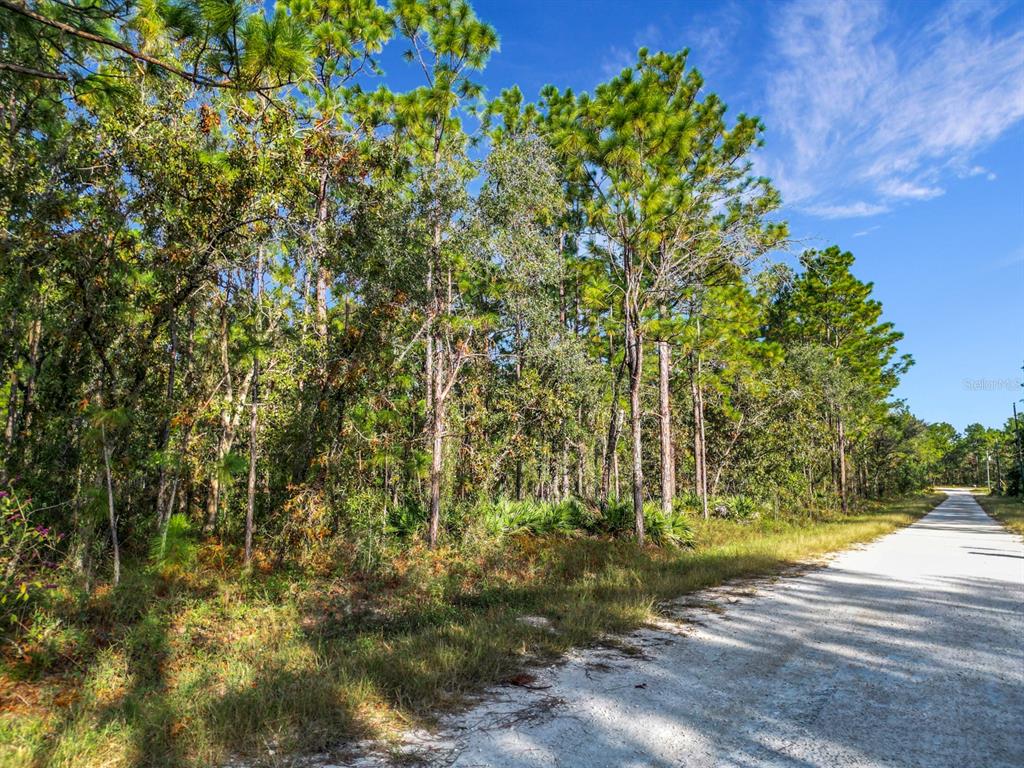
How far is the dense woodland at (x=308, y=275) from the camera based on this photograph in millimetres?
5672

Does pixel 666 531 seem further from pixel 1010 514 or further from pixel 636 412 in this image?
pixel 1010 514

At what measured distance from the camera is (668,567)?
961 cm

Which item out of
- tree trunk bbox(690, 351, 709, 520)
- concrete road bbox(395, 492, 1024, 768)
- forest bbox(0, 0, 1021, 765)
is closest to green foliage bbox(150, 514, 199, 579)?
forest bbox(0, 0, 1021, 765)

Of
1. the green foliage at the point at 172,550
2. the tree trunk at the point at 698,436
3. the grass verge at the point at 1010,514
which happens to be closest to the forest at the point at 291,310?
the green foliage at the point at 172,550

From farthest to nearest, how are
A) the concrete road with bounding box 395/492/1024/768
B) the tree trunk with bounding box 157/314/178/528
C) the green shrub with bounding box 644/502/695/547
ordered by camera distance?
the green shrub with bounding box 644/502/695/547, the tree trunk with bounding box 157/314/178/528, the concrete road with bounding box 395/492/1024/768

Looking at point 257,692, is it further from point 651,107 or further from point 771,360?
point 771,360

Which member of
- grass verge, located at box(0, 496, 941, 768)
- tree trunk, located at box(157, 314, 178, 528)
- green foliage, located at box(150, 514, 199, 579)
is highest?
tree trunk, located at box(157, 314, 178, 528)

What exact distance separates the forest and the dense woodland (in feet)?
0.17

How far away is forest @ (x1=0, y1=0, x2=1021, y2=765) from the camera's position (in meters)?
4.84

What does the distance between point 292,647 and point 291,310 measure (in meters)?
5.65

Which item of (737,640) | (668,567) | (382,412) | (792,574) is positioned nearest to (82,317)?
(382,412)

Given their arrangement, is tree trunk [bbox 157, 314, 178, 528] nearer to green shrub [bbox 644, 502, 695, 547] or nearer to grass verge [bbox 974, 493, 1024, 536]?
green shrub [bbox 644, 502, 695, 547]

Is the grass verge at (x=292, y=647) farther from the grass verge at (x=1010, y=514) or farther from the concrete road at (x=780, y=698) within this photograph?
the grass verge at (x=1010, y=514)

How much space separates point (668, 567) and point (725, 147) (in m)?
11.3
